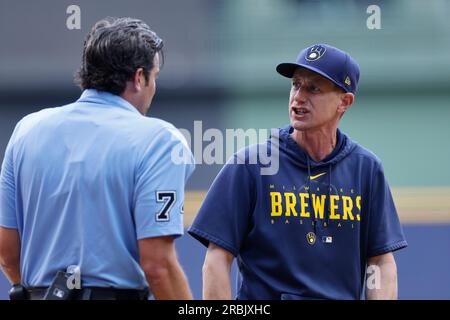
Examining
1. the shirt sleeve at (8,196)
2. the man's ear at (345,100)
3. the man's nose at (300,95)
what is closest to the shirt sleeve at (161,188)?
the shirt sleeve at (8,196)

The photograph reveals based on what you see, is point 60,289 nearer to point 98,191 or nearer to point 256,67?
point 98,191

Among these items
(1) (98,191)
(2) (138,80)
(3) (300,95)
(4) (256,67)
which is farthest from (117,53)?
(4) (256,67)

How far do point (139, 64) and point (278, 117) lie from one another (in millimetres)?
3148

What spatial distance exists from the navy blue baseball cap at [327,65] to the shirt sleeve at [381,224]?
0.34 metres

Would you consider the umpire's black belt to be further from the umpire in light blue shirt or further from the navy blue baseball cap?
the navy blue baseball cap

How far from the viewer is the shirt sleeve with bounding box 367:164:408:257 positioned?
2.92 metres

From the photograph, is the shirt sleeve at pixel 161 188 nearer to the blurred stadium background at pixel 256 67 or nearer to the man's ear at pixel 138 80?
the man's ear at pixel 138 80

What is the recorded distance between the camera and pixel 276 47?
18.9 ft

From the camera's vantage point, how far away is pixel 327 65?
9.58 ft

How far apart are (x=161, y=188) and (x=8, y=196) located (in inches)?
20.8

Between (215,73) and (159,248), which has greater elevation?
(215,73)

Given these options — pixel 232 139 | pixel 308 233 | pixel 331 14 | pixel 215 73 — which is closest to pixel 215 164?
pixel 232 139

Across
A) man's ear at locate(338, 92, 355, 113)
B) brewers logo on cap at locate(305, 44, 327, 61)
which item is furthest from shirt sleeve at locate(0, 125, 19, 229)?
man's ear at locate(338, 92, 355, 113)

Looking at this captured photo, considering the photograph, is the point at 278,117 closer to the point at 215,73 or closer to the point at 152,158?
the point at 215,73
